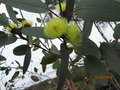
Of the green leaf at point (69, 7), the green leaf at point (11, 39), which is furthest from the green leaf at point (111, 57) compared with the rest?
Result: the green leaf at point (11, 39)

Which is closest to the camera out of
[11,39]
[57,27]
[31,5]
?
[57,27]

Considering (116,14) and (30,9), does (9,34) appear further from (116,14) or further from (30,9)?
(116,14)

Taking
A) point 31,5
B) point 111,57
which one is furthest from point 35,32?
point 111,57

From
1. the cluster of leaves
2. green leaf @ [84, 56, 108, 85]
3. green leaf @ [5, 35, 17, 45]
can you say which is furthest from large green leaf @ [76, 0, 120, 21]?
green leaf @ [5, 35, 17, 45]

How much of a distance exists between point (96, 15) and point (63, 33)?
73 millimetres

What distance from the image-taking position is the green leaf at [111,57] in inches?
19.5

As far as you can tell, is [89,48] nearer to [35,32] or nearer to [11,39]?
[35,32]

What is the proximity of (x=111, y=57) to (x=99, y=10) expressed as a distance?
113 mm

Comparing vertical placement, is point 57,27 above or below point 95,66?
above

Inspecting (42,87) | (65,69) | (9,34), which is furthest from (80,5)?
(42,87)

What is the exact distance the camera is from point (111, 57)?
0.51 m

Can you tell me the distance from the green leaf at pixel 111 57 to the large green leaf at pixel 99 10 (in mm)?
97

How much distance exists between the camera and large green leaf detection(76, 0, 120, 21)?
438mm

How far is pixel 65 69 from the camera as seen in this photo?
46 cm
